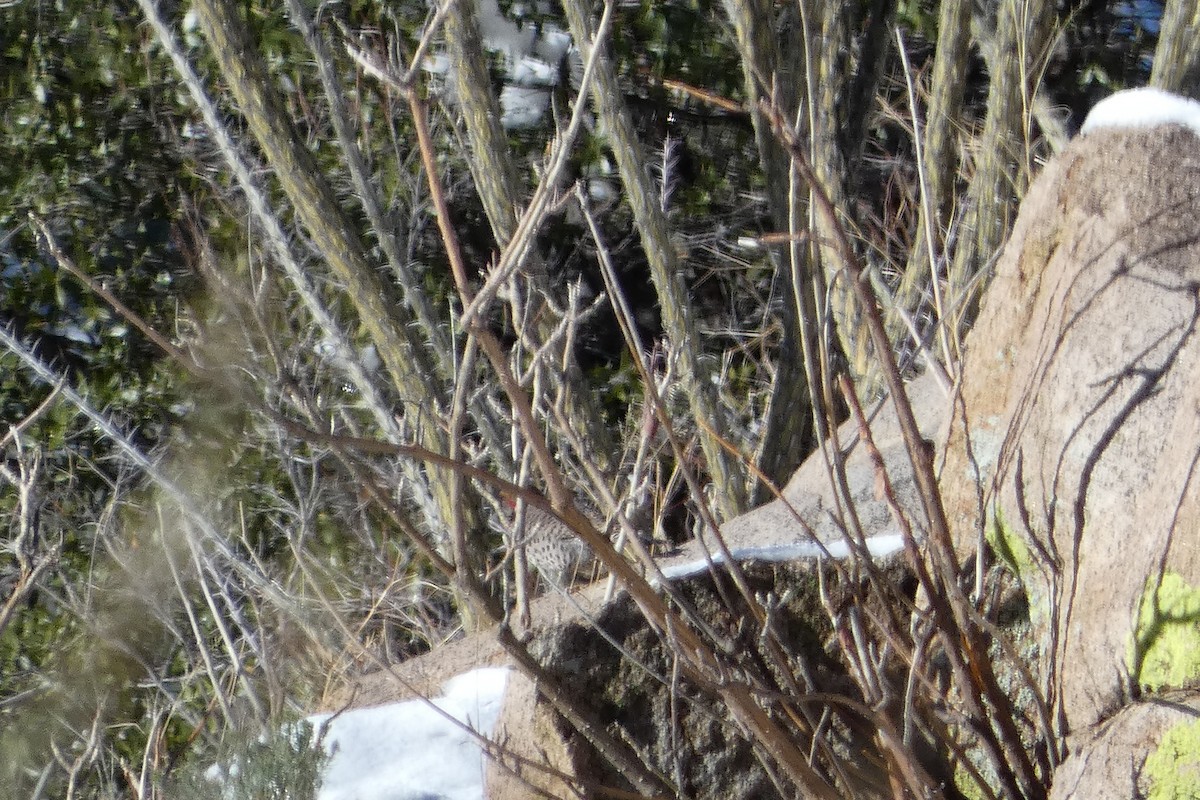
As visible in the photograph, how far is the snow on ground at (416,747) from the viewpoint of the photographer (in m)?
2.36

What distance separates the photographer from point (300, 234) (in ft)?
15.7

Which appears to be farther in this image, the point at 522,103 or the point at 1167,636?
the point at 522,103

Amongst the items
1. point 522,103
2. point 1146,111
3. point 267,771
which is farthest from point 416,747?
point 522,103

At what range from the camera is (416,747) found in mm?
2414

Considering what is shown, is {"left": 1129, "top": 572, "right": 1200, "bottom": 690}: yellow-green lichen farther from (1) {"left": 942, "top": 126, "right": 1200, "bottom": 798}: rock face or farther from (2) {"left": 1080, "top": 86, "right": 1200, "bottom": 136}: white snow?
(2) {"left": 1080, "top": 86, "right": 1200, "bottom": 136}: white snow

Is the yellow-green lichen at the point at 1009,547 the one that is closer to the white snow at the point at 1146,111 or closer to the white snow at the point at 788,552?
the white snow at the point at 788,552

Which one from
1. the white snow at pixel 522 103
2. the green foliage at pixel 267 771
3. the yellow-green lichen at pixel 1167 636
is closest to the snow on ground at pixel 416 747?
the green foliage at pixel 267 771

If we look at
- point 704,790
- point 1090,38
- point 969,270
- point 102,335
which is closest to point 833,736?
point 704,790

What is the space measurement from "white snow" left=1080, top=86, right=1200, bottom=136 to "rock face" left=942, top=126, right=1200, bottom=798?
0.02m

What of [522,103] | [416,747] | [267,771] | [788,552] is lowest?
[416,747]

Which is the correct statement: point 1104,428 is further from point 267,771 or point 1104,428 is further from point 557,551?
point 267,771

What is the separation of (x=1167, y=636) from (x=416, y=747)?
1.42 m

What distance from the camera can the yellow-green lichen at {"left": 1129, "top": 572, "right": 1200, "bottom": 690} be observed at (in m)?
1.59

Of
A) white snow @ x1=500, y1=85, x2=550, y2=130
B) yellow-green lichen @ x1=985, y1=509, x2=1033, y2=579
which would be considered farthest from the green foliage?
white snow @ x1=500, y1=85, x2=550, y2=130
